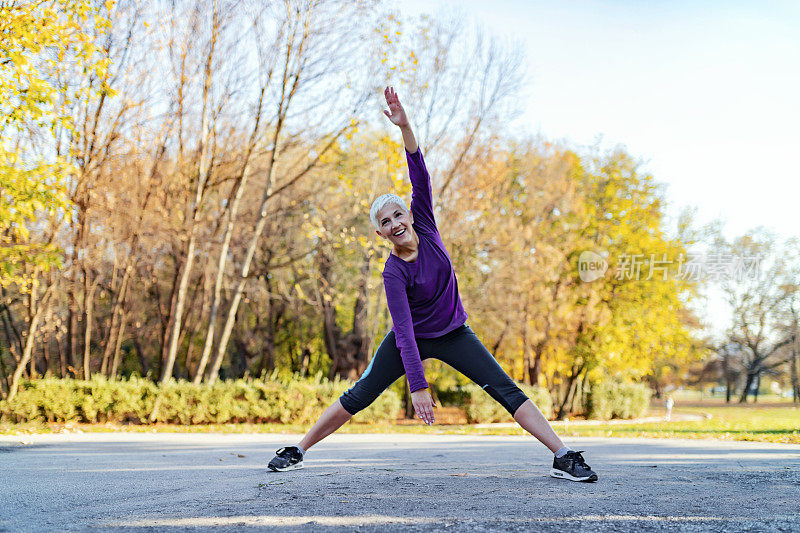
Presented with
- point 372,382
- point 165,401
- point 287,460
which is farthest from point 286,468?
point 165,401

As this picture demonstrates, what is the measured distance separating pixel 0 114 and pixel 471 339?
312 inches

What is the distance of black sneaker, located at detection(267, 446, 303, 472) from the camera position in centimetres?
443

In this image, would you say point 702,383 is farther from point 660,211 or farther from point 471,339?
point 471,339

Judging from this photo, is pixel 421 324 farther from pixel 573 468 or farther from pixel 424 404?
pixel 573 468

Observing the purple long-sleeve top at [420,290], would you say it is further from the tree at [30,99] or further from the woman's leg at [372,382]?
the tree at [30,99]

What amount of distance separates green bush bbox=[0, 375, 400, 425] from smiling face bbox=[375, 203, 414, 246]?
417 inches

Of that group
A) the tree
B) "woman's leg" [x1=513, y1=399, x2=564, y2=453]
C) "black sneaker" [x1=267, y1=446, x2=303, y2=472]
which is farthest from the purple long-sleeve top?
the tree

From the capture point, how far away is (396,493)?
3.53m

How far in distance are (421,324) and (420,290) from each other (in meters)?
0.25

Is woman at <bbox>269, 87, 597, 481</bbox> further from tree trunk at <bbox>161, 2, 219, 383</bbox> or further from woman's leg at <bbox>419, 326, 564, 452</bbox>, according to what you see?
tree trunk at <bbox>161, 2, 219, 383</bbox>

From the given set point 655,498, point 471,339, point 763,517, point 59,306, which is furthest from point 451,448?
point 59,306

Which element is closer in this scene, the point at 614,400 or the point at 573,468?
the point at 573,468

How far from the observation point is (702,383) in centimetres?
5316

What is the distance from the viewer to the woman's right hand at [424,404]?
11.9ft
